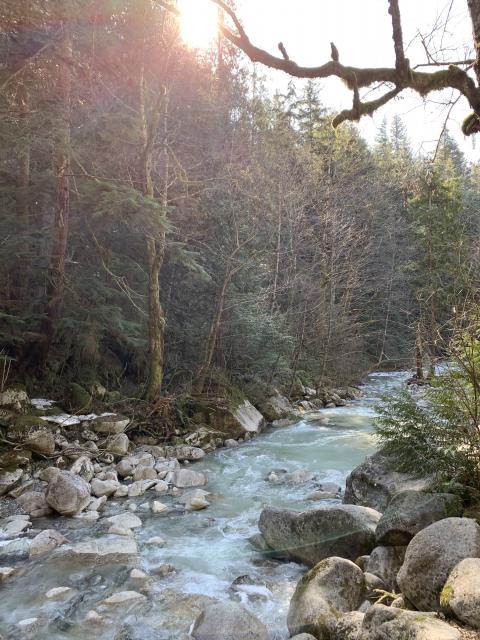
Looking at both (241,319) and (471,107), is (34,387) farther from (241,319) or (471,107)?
(471,107)

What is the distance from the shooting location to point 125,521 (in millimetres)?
5863

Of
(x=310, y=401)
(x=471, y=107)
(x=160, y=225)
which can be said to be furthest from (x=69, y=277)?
(x=310, y=401)

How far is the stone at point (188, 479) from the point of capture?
7.52 metres

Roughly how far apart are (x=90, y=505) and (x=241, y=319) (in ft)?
24.4

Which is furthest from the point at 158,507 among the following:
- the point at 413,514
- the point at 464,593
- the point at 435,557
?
the point at 464,593

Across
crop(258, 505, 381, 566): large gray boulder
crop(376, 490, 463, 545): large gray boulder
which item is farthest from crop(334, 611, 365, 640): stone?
crop(258, 505, 381, 566): large gray boulder

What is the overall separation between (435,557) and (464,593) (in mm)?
570

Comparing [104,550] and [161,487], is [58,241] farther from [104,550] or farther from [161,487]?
[104,550]

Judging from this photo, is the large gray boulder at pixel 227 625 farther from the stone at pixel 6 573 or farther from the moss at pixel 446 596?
Answer: the stone at pixel 6 573

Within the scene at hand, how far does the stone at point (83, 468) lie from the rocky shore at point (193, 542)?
0.06 feet

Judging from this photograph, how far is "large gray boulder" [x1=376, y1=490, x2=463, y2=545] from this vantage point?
400 centimetres

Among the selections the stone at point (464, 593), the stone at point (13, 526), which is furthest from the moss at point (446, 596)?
the stone at point (13, 526)

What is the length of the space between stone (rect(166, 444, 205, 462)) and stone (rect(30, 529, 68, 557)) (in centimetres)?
372

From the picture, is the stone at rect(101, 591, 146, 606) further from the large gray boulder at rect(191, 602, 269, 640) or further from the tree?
the tree
